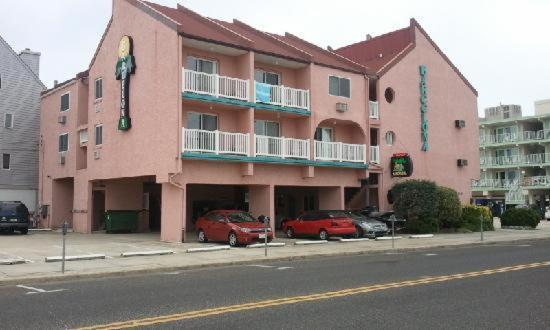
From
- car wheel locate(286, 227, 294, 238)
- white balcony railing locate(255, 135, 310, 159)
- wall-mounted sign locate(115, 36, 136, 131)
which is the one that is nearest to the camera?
white balcony railing locate(255, 135, 310, 159)

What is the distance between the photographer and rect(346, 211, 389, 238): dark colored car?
26656 mm

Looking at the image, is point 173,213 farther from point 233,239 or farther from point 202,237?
point 233,239

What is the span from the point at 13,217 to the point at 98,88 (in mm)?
8196

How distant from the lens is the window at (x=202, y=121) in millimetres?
26656

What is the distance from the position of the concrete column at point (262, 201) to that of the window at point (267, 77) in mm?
5666

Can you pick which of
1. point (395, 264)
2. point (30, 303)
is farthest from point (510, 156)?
point (30, 303)

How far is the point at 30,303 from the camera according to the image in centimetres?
984

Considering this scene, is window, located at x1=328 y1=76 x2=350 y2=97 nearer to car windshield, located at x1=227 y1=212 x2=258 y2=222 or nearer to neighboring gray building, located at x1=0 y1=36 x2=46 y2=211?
car windshield, located at x1=227 y1=212 x2=258 y2=222

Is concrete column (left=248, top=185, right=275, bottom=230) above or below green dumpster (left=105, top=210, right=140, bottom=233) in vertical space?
above

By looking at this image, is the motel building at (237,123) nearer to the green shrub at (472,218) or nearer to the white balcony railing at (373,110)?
the white balcony railing at (373,110)

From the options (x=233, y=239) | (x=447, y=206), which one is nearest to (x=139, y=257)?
(x=233, y=239)

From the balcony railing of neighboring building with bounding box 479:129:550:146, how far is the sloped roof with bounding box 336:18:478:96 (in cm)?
3190

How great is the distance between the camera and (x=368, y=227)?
87.7 ft

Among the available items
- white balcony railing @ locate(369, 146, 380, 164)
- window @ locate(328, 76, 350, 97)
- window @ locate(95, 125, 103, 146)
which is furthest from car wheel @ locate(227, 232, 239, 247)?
white balcony railing @ locate(369, 146, 380, 164)
